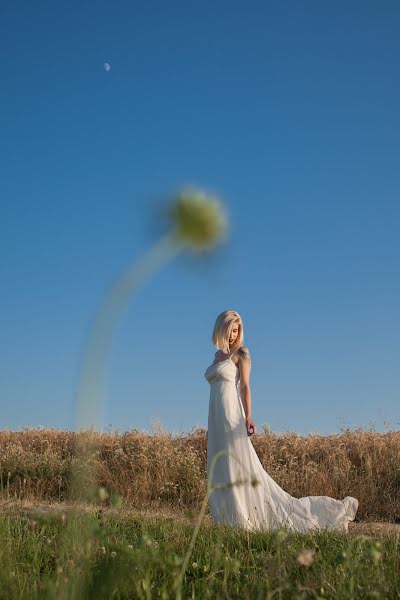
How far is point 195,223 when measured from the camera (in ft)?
4.22

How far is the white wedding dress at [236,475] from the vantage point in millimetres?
8117

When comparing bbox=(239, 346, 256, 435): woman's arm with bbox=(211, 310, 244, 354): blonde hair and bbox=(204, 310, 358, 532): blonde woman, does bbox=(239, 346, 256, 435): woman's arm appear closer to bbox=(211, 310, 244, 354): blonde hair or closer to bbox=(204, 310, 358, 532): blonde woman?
bbox=(204, 310, 358, 532): blonde woman

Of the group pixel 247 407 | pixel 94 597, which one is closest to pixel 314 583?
pixel 94 597

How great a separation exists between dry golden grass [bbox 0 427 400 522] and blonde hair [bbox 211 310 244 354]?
502 cm

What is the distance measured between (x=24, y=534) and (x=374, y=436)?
10.8m

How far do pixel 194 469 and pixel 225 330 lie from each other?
19.3ft

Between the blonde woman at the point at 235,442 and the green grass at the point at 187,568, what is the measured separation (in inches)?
76.7

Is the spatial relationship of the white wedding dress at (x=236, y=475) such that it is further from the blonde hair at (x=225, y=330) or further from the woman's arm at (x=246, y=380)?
the blonde hair at (x=225, y=330)

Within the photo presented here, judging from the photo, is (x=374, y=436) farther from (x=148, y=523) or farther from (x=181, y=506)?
(x=148, y=523)

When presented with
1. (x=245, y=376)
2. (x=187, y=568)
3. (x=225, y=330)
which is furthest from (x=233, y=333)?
(x=187, y=568)

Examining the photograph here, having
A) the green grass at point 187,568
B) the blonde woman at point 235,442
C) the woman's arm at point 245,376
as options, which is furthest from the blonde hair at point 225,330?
the green grass at point 187,568

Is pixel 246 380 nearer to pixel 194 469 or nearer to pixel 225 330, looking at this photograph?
pixel 225 330

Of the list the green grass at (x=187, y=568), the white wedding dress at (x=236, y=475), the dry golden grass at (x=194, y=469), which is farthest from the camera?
the dry golden grass at (x=194, y=469)

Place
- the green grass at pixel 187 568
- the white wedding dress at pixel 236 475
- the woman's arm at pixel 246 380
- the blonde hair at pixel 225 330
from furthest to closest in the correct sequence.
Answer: the woman's arm at pixel 246 380 < the blonde hair at pixel 225 330 < the white wedding dress at pixel 236 475 < the green grass at pixel 187 568
